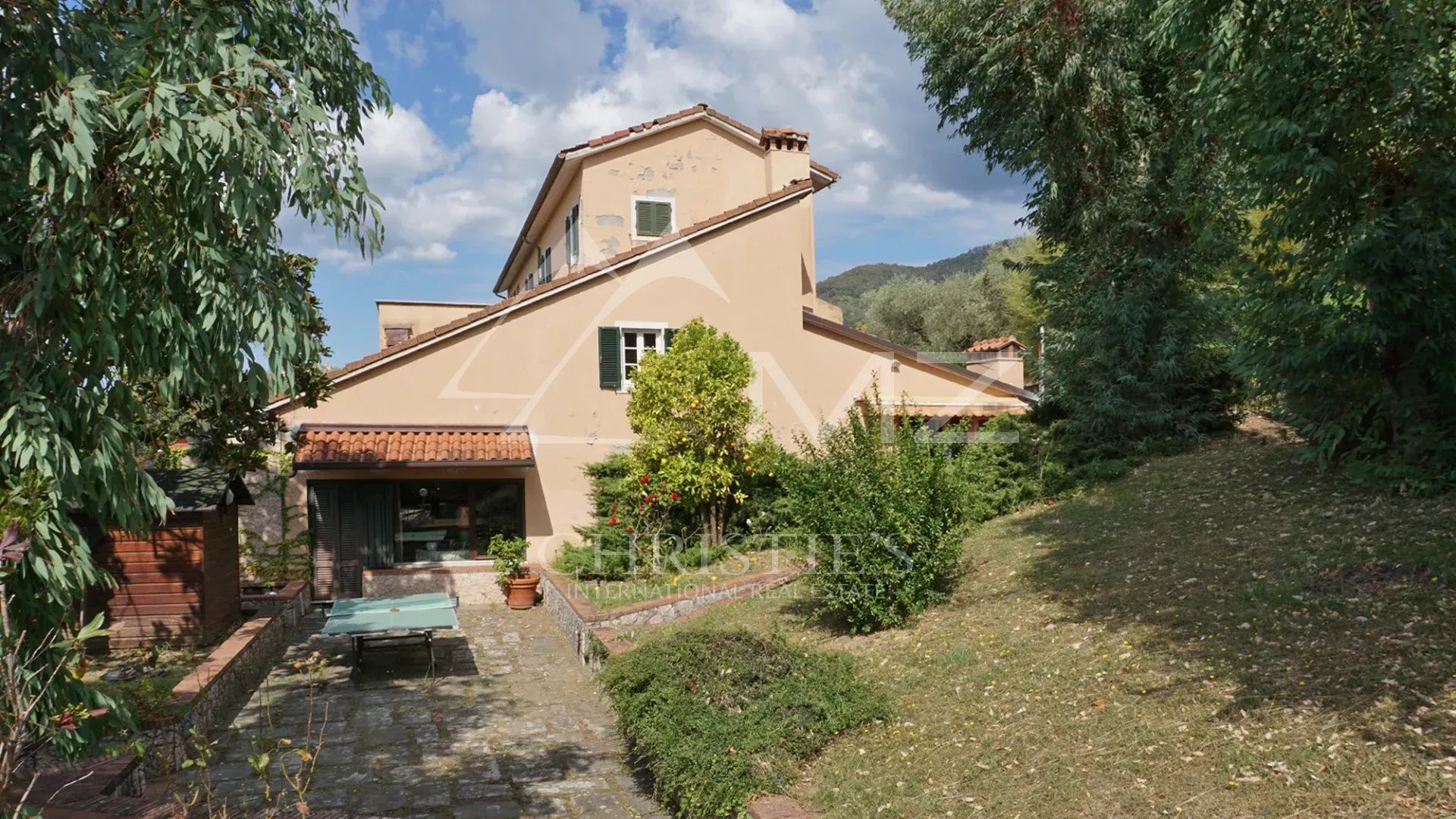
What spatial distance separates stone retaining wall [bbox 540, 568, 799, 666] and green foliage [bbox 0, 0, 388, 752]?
6.65m

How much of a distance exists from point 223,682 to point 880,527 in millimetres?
6975

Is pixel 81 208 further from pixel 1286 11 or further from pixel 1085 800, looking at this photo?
pixel 1286 11

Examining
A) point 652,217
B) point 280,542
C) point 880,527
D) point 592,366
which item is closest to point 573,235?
point 652,217

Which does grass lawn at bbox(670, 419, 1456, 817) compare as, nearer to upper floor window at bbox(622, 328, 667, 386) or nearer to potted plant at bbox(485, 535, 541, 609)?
potted plant at bbox(485, 535, 541, 609)

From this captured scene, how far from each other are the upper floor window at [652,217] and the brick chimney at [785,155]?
2.27 meters

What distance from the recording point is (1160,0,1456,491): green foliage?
804 centimetres

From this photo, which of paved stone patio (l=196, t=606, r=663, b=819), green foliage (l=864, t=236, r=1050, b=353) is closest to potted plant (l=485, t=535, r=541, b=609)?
paved stone patio (l=196, t=606, r=663, b=819)

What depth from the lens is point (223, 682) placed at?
956cm

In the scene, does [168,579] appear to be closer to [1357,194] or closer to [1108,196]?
[1357,194]

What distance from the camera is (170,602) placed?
11.2m

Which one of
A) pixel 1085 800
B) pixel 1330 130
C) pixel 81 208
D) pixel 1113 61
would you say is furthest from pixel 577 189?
pixel 1085 800

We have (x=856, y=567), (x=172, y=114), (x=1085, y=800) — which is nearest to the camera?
(x=172, y=114)

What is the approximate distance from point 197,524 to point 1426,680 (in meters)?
12.1

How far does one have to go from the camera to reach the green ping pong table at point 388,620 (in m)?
10.9
